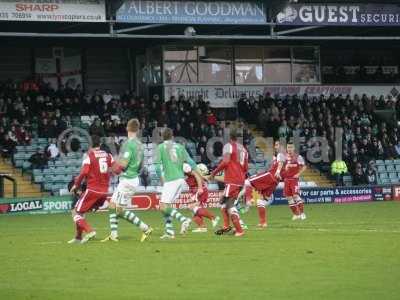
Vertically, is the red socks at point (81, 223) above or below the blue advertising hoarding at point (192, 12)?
below

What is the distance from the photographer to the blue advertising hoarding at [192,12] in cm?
3656

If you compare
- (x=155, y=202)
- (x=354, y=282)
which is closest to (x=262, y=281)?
(x=354, y=282)

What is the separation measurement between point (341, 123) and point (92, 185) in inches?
1000

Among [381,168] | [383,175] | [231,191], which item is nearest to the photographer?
[231,191]

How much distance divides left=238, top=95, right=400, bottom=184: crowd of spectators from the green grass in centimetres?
1894

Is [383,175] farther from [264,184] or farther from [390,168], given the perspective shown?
[264,184]

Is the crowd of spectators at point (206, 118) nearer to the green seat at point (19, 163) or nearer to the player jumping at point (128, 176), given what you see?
the green seat at point (19, 163)

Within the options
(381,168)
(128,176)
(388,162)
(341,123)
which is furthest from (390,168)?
(128,176)

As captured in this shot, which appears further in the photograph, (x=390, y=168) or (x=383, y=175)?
(x=390, y=168)

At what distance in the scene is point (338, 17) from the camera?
4003 cm

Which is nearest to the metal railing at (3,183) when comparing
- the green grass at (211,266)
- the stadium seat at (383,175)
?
the green grass at (211,266)

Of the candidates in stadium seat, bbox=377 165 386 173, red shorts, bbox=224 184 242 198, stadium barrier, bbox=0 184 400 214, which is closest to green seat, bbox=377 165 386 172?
stadium seat, bbox=377 165 386 173

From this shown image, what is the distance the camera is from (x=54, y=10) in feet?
116

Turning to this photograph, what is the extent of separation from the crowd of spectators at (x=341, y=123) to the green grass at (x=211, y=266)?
18.9 meters
